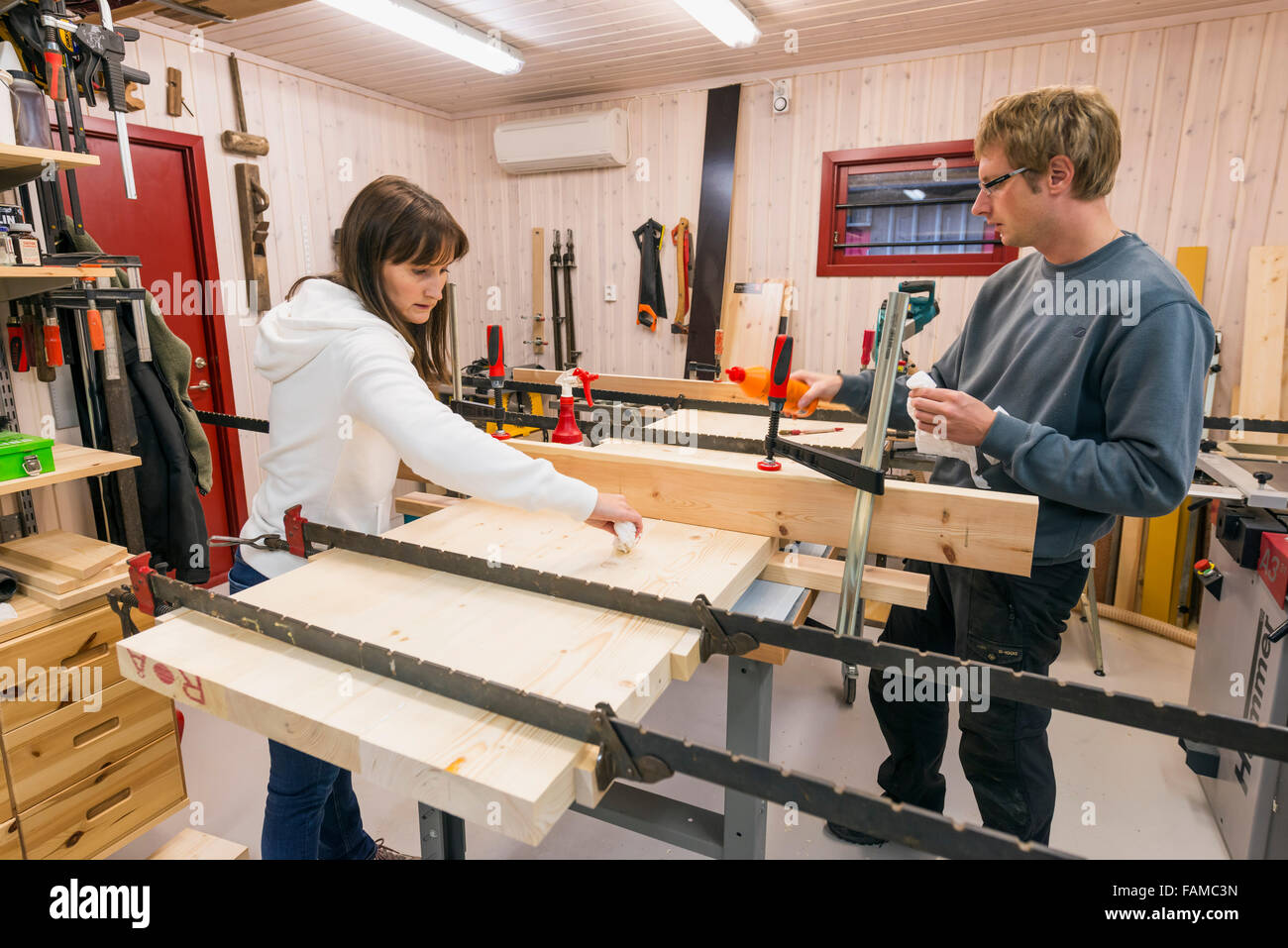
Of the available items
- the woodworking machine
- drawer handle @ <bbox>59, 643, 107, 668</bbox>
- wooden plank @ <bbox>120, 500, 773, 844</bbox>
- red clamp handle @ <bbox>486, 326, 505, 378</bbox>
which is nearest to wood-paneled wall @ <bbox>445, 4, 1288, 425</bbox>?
the woodworking machine

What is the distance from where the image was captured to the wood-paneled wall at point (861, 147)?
3.46 meters

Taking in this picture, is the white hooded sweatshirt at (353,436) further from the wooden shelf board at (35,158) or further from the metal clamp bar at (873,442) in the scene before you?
the wooden shelf board at (35,158)

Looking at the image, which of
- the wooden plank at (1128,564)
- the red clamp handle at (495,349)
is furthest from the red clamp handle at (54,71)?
the wooden plank at (1128,564)

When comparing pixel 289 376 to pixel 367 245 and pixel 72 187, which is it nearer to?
pixel 367 245

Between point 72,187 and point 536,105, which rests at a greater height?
point 536,105

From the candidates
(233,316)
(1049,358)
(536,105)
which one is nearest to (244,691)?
(1049,358)

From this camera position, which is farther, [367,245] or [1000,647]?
[1000,647]

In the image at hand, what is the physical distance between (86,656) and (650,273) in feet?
12.0

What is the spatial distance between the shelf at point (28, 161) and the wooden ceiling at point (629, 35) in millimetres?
1082

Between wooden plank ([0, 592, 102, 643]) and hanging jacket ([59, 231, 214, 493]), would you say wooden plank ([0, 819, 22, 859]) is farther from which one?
hanging jacket ([59, 231, 214, 493])

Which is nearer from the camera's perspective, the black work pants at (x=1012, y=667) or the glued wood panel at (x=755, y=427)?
the black work pants at (x=1012, y=667)
